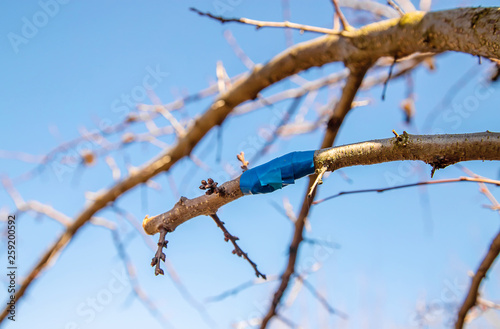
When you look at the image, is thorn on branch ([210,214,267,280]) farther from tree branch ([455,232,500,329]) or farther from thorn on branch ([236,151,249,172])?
tree branch ([455,232,500,329])

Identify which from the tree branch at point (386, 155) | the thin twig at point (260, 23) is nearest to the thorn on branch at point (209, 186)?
the tree branch at point (386, 155)

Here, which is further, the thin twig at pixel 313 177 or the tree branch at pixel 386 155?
the thin twig at pixel 313 177

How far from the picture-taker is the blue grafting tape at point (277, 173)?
3.05 ft

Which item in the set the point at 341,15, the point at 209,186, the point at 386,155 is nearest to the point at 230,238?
the point at 209,186

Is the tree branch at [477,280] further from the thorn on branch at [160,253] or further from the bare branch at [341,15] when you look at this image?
the thorn on branch at [160,253]

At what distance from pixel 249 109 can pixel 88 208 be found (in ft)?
4.19

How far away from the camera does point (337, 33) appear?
152 cm

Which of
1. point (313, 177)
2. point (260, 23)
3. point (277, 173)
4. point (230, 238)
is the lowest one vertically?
point (313, 177)

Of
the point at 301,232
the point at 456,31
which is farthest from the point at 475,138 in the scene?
the point at 301,232

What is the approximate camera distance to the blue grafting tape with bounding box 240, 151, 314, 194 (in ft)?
3.05

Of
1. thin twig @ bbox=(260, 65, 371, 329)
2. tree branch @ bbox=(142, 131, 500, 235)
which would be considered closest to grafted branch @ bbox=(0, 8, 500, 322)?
tree branch @ bbox=(142, 131, 500, 235)

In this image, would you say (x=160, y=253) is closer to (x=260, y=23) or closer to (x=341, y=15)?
(x=260, y=23)

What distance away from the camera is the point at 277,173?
3.11 feet

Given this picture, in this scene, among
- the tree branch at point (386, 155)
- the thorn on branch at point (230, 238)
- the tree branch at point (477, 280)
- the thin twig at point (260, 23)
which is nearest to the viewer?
the tree branch at point (386, 155)
